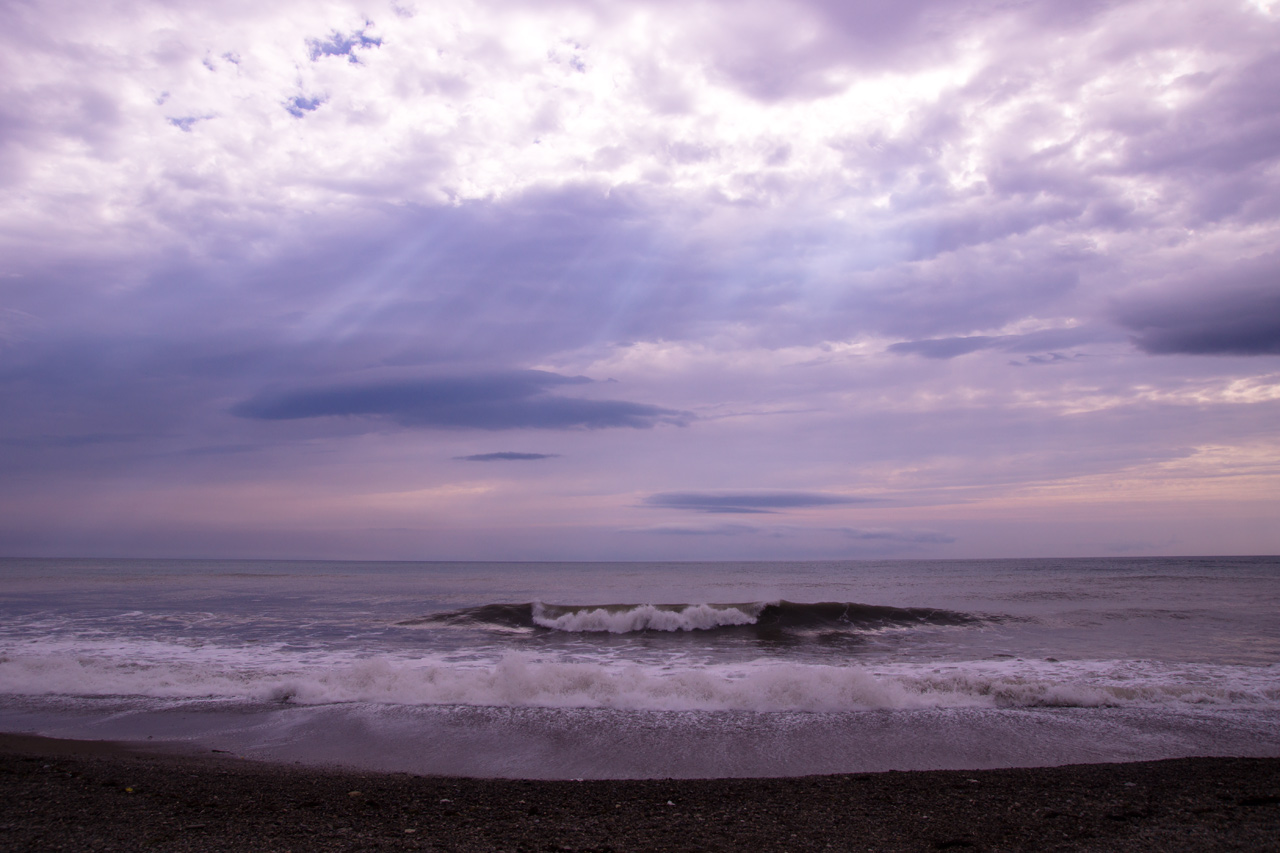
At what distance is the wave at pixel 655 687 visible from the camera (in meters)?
9.87

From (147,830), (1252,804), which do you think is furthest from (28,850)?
(1252,804)

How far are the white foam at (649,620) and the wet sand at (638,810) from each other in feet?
48.1

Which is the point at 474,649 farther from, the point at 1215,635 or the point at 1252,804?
the point at 1215,635

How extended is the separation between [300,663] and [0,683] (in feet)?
15.1

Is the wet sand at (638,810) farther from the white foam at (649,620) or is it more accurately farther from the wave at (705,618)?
the white foam at (649,620)

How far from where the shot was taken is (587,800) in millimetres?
5961

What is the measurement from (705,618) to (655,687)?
1147 cm

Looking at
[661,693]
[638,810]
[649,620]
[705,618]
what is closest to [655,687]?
[661,693]

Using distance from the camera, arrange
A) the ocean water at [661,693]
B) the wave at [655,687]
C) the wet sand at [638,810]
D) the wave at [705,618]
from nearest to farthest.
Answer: the wet sand at [638,810] → the ocean water at [661,693] → the wave at [655,687] → the wave at [705,618]

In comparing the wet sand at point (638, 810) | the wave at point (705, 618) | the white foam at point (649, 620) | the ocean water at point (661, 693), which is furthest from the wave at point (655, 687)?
the white foam at point (649, 620)

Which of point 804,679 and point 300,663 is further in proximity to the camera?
point 300,663

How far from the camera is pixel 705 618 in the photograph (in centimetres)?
2150

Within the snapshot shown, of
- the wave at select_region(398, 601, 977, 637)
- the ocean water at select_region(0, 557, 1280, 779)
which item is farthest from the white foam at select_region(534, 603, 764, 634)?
the ocean water at select_region(0, 557, 1280, 779)

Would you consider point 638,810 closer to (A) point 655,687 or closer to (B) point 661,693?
(B) point 661,693
